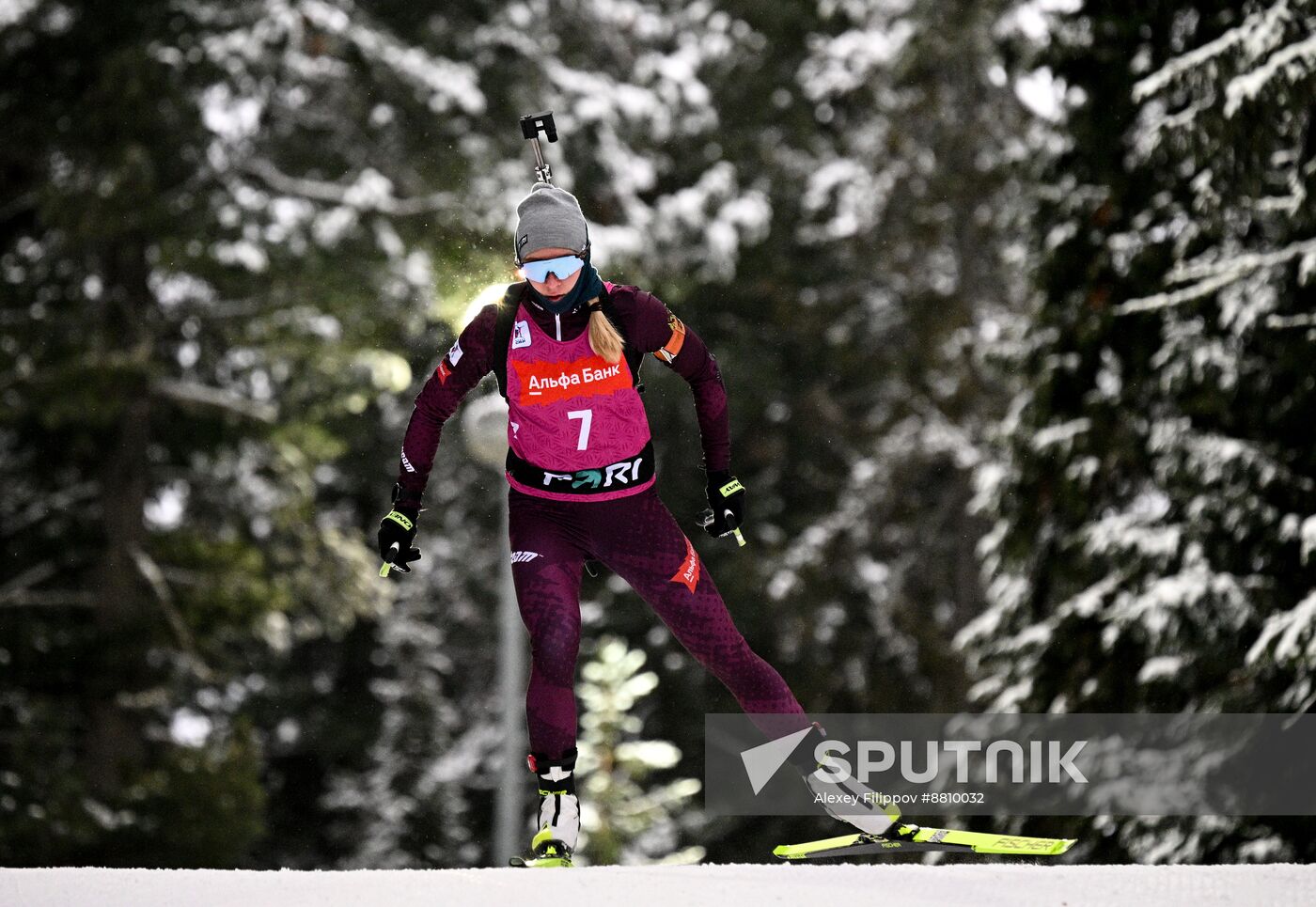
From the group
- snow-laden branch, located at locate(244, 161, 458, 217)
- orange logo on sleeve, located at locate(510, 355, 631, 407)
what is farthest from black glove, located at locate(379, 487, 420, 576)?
snow-laden branch, located at locate(244, 161, 458, 217)

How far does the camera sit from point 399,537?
5.06 metres

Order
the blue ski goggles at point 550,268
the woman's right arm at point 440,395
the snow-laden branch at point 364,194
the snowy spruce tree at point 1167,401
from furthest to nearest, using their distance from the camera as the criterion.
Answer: the snow-laden branch at point 364,194 < the snowy spruce tree at point 1167,401 < the woman's right arm at point 440,395 < the blue ski goggles at point 550,268

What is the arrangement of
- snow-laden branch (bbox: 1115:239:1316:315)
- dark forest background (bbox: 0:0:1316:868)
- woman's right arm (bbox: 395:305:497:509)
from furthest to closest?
dark forest background (bbox: 0:0:1316:868), snow-laden branch (bbox: 1115:239:1316:315), woman's right arm (bbox: 395:305:497:509)

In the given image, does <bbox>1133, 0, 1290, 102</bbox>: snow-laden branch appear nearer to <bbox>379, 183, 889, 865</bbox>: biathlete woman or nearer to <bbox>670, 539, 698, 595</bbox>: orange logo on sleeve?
<bbox>379, 183, 889, 865</bbox>: biathlete woman

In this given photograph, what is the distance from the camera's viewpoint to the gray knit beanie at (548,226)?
495cm

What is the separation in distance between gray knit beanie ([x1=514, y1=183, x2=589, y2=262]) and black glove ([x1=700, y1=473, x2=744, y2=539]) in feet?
2.85

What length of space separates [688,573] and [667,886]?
1060 mm

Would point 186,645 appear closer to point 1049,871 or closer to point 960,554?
point 960,554

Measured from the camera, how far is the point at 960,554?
65.5 ft

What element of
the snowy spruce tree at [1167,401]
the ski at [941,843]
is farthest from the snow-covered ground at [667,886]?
the snowy spruce tree at [1167,401]

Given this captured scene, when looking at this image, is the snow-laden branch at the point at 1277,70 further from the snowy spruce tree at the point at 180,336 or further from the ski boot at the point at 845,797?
the snowy spruce tree at the point at 180,336

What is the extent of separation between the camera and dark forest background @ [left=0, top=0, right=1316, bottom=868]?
29.4ft

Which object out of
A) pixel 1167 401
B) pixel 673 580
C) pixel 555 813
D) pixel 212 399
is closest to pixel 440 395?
pixel 673 580

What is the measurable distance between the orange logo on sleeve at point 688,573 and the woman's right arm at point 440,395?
837 mm
